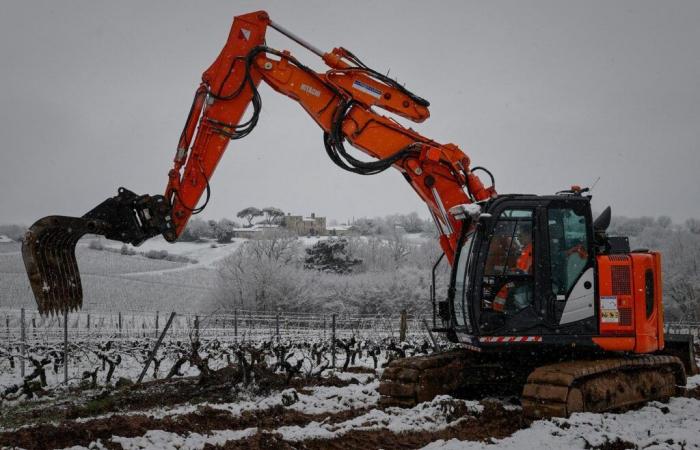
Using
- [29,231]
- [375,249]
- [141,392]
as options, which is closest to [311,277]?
[375,249]

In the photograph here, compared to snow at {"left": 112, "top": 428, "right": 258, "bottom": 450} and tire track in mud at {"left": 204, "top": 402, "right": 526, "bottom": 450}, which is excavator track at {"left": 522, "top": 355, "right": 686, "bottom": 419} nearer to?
tire track in mud at {"left": 204, "top": 402, "right": 526, "bottom": 450}

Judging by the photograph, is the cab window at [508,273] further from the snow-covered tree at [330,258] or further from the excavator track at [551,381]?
the snow-covered tree at [330,258]

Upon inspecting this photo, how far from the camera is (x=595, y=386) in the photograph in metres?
6.79

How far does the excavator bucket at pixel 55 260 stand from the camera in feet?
22.0

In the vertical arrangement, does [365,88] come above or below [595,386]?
above

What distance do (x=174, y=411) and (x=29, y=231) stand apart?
8.91 feet

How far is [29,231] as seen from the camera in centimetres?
676

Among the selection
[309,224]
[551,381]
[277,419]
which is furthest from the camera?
[309,224]

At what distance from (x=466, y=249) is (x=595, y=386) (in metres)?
2.15

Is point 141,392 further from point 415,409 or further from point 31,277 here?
point 415,409

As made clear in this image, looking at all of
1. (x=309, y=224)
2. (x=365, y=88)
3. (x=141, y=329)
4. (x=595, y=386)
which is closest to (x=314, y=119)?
(x=365, y=88)

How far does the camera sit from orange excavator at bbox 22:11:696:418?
7.06m

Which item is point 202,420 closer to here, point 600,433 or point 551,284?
point 600,433

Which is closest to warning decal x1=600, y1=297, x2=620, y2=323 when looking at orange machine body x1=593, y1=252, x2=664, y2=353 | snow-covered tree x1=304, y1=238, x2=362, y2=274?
orange machine body x1=593, y1=252, x2=664, y2=353
